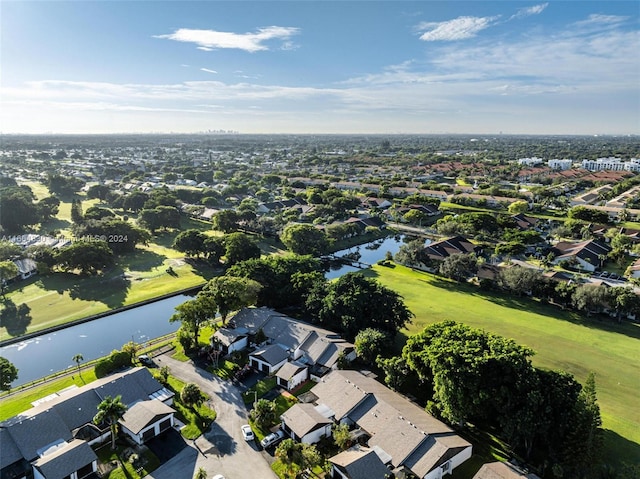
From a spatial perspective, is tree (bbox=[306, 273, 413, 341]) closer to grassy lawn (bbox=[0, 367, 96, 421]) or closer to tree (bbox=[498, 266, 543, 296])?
tree (bbox=[498, 266, 543, 296])

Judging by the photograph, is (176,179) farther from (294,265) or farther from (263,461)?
(263,461)

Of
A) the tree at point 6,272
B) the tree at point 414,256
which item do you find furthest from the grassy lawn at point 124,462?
the tree at point 414,256

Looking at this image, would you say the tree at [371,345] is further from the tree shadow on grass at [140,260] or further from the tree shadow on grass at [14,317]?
the tree shadow on grass at [140,260]

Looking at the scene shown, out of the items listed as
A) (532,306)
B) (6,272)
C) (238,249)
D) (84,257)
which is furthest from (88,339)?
(532,306)

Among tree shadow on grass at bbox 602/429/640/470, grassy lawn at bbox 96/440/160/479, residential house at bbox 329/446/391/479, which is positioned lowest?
grassy lawn at bbox 96/440/160/479

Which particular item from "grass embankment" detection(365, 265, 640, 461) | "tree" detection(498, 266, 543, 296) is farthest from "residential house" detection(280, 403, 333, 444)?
"tree" detection(498, 266, 543, 296)

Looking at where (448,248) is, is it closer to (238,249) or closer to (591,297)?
(591,297)

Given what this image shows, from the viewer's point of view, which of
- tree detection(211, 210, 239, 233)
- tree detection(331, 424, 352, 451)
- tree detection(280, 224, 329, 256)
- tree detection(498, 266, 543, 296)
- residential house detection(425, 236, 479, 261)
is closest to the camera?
tree detection(331, 424, 352, 451)

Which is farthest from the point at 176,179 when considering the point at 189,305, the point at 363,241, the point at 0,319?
the point at 189,305
